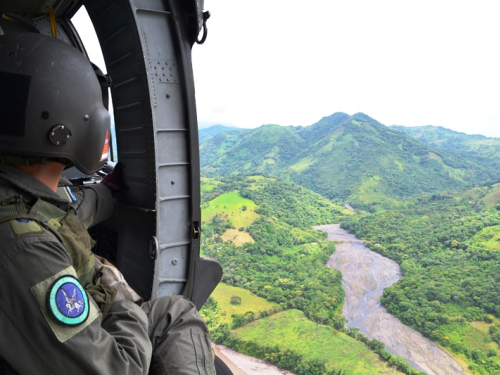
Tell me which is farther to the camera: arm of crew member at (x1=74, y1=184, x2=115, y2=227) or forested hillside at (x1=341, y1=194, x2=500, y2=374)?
forested hillside at (x1=341, y1=194, x2=500, y2=374)

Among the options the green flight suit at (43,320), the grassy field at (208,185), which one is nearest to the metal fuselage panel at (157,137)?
the green flight suit at (43,320)

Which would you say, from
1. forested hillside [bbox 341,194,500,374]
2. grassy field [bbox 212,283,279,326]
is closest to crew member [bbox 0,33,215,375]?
grassy field [bbox 212,283,279,326]

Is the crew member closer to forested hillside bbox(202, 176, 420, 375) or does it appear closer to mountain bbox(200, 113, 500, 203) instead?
forested hillside bbox(202, 176, 420, 375)

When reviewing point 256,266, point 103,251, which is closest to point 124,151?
point 103,251

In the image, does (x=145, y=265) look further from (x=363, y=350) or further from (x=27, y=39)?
(x=363, y=350)

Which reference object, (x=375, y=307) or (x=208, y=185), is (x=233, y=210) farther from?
(x=375, y=307)

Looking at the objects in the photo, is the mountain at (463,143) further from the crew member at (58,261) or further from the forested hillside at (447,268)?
the crew member at (58,261)
